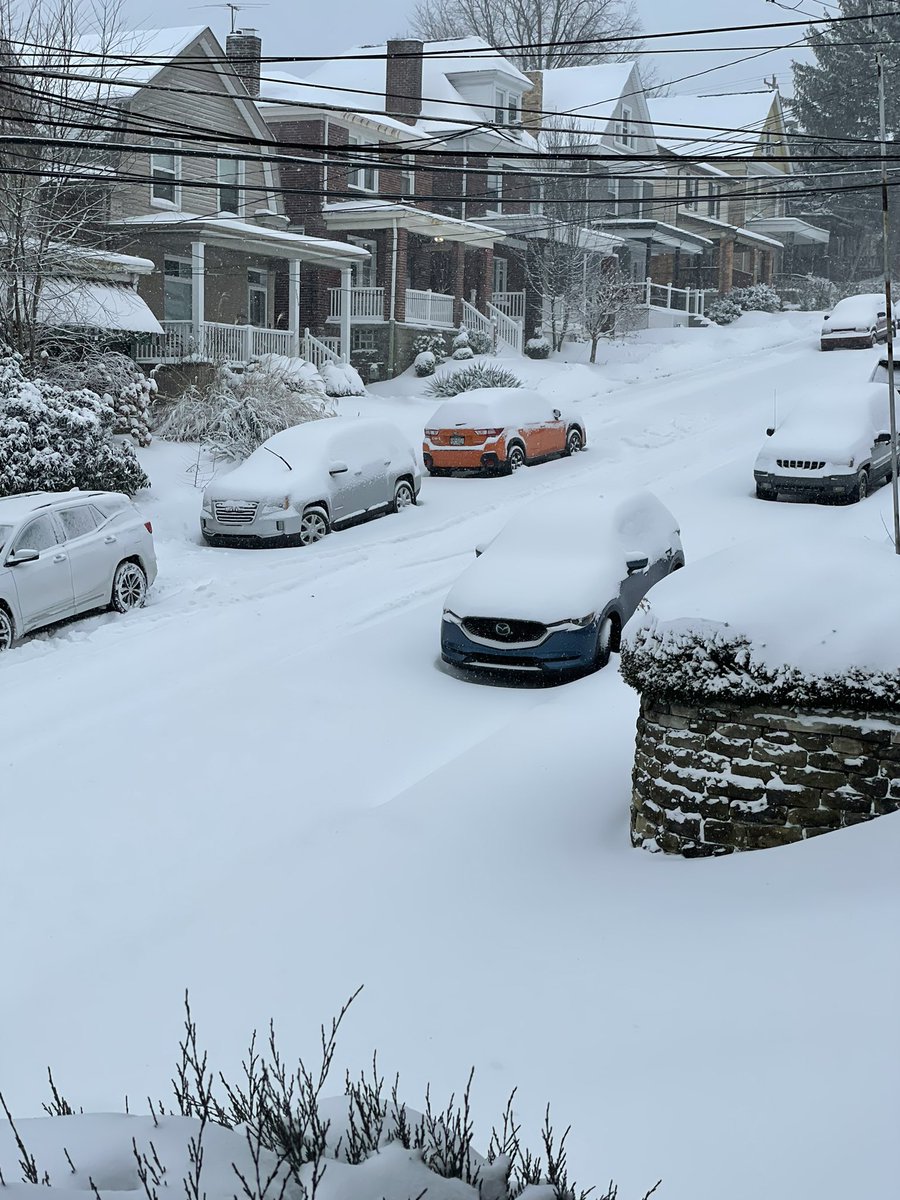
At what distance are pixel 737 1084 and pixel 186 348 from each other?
26.8 metres

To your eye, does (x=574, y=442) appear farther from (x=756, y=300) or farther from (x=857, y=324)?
(x=756, y=300)

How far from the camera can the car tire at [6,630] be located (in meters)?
13.4

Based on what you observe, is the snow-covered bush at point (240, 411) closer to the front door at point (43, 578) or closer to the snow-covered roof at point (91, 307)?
the snow-covered roof at point (91, 307)

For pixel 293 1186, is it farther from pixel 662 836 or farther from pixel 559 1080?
pixel 662 836

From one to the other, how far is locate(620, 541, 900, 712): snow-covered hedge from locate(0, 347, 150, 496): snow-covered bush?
13.4 metres

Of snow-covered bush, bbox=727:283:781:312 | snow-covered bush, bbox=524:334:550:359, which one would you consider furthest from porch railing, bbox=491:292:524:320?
snow-covered bush, bbox=727:283:781:312

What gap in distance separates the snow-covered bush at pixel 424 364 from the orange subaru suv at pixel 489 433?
1260 centimetres

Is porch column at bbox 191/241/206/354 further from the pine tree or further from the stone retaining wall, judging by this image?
the pine tree

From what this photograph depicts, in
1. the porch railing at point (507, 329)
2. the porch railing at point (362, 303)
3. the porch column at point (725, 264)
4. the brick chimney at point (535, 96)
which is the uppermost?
the brick chimney at point (535, 96)

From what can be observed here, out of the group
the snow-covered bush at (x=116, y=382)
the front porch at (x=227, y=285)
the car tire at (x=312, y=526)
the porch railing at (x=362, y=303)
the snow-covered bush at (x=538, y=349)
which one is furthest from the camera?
the snow-covered bush at (x=538, y=349)

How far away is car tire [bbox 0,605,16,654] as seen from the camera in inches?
527

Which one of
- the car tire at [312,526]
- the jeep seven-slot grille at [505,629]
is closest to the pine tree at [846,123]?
the car tire at [312,526]

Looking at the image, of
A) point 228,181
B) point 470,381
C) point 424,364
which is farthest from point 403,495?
point 228,181

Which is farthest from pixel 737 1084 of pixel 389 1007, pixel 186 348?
pixel 186 348
